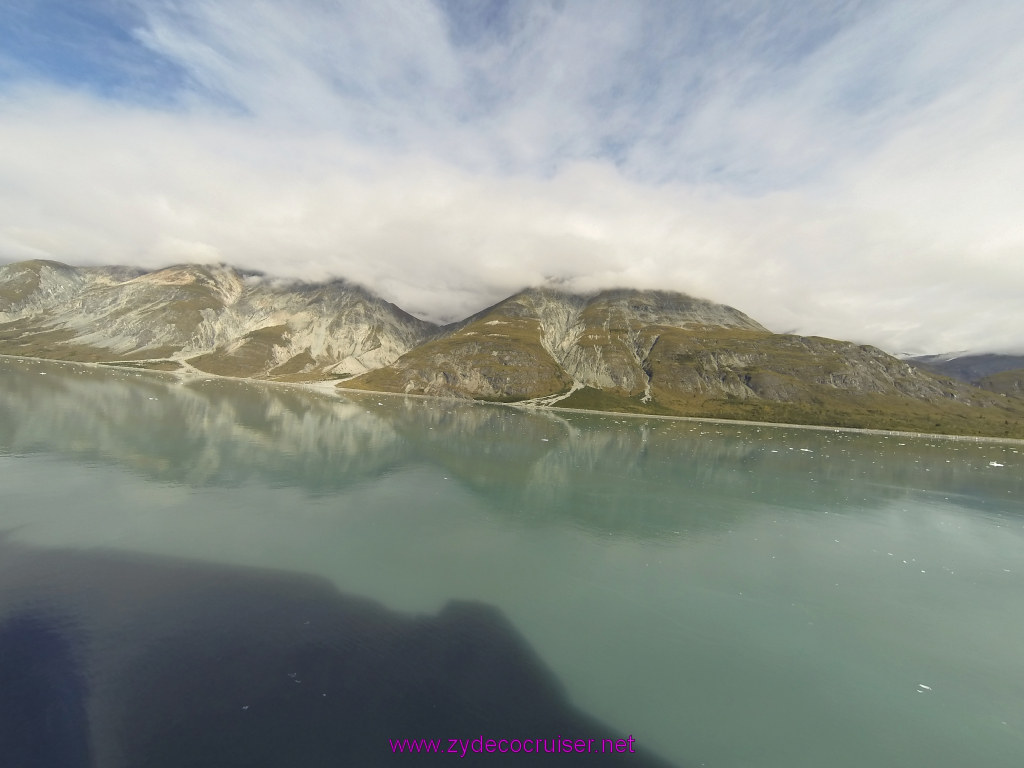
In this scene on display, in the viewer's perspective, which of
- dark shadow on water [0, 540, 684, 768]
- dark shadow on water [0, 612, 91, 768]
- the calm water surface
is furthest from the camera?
the calm water surface

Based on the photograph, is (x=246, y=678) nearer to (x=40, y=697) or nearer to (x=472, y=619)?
(x=40, y=697)

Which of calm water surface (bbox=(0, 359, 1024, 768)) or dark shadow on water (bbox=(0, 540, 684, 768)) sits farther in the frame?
calm water surface (bbox=(0, 359, 1024, 768))

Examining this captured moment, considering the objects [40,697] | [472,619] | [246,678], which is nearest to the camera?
[40,697]

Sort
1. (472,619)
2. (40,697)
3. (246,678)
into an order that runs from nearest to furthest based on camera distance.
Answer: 1. (40,697)
2. (246,678)
3. (472,619)

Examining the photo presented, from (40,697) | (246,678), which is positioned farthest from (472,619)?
(40,697)

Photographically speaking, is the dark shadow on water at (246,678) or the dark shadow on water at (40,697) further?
the dark shadow on water at (246,678)

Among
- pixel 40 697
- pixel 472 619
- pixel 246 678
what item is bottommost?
pixel 472 619
